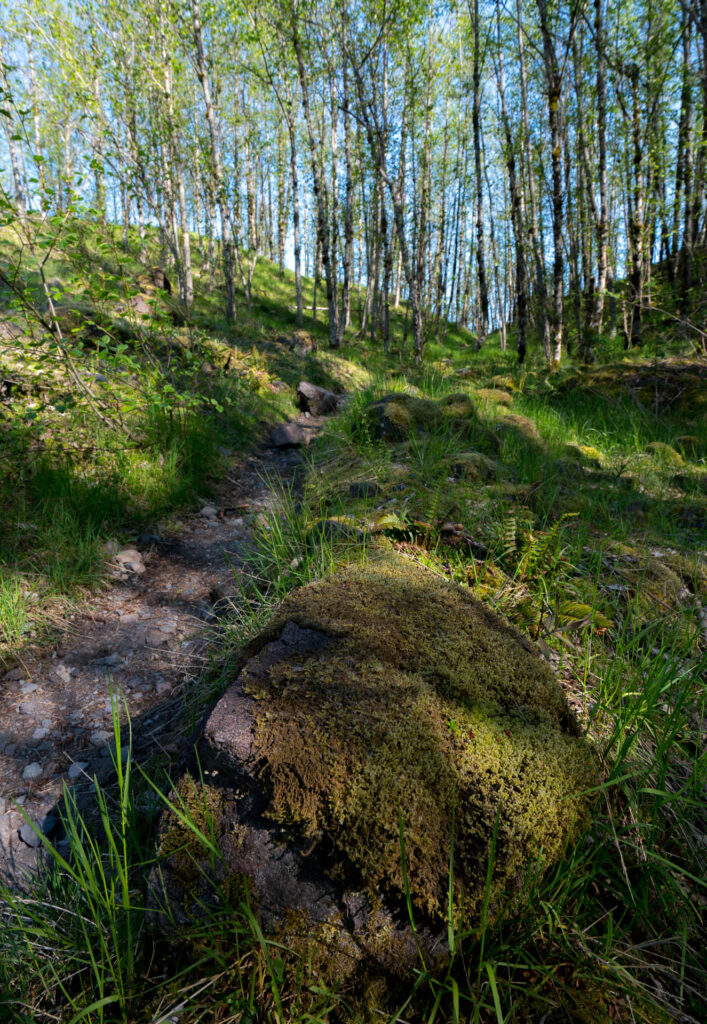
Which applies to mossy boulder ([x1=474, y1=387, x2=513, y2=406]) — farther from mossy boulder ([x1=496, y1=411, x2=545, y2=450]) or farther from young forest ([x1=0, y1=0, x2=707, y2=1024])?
young forest ([x1=0, y1=0, x2=707, y2=1024])

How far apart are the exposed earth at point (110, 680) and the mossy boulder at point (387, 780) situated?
0.57 m

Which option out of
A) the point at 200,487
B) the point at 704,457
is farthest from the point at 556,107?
the point at 200,487

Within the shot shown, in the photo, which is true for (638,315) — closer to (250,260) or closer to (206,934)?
(206,934)

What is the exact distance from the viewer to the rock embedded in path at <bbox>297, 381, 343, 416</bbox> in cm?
819

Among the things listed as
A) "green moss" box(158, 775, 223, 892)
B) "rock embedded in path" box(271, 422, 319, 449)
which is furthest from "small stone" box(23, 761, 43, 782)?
"rock embedded in path" box(271, 422, 319, 449)

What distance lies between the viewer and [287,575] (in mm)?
2559

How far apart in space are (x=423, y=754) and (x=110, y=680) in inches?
74.3

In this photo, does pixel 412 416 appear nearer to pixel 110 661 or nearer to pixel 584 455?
pixel 584 455

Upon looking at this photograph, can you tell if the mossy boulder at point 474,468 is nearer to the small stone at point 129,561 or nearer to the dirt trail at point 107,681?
the dirt trail at point 107,681

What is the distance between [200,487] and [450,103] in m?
26.6

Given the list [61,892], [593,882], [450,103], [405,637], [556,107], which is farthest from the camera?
[450,103]

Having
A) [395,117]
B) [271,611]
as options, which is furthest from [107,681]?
[395,117]

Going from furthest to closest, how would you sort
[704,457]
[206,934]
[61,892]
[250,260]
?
[250,260] → [704,457] → [61,892] → [206,934]

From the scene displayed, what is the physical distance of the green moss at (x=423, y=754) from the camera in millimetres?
1030
